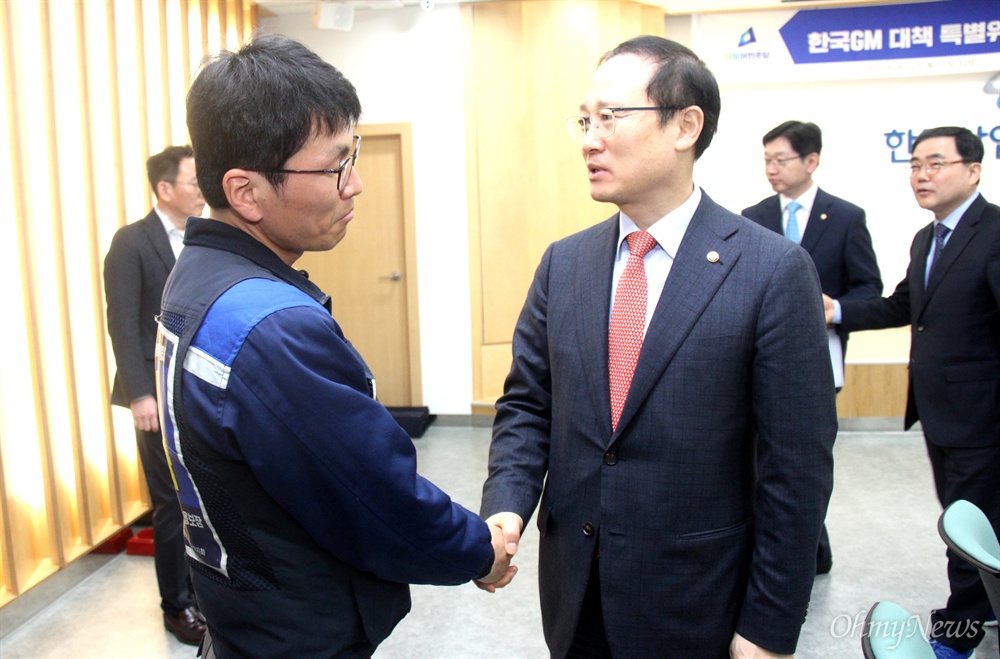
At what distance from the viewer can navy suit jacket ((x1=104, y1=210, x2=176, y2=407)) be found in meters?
3.07

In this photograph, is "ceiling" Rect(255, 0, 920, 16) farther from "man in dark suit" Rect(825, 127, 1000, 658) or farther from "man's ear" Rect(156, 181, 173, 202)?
"man in dark suit" Rect(825, 127, 1000, 658)

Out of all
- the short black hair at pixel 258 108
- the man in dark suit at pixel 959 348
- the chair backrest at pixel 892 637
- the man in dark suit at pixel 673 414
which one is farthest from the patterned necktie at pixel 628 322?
the man in dark suit at pixel 959 348

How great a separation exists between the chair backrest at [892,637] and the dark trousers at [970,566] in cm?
163

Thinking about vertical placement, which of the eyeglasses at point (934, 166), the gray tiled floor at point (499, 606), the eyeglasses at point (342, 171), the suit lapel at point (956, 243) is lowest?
the gray tiled floor at point (499, 606)

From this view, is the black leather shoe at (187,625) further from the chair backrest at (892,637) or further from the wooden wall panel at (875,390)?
the wooden wall panel at (875,390)

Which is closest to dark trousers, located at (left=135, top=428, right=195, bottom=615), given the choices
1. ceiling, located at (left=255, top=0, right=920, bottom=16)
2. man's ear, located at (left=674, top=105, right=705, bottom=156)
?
man's ear, located at (left=674, top=105, right=705, bottom=156)

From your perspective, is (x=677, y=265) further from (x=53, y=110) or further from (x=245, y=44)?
(x=53, y=110)

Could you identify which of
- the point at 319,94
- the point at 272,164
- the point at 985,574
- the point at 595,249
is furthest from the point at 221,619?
the point at 985,574

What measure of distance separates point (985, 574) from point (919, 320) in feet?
4.99

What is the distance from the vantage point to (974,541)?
1.65m

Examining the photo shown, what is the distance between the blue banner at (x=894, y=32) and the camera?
577 cm

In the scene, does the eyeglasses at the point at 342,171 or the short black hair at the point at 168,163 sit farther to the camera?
the short black hair at the point at 168,163

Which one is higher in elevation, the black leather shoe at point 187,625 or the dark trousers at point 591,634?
the dark trousers at point 591,634

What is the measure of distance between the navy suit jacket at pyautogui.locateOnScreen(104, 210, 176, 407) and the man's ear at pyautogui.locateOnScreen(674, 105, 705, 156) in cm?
220
